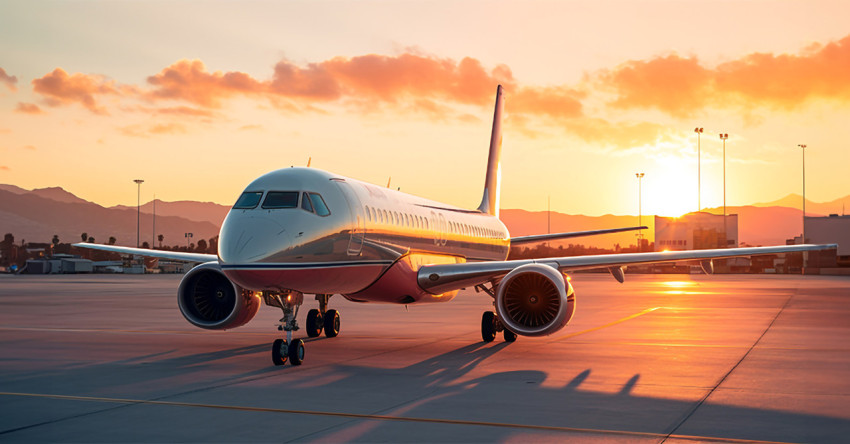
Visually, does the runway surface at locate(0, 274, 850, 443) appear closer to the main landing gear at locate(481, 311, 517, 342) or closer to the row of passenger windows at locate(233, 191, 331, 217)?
the main landing gear at locate(481, 311, 517, 342)

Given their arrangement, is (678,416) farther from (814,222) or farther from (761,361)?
(814,222)

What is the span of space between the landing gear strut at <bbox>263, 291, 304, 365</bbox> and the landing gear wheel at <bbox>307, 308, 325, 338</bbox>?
15.7 feet

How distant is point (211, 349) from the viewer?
698 inches

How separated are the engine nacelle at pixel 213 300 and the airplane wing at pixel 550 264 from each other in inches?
163

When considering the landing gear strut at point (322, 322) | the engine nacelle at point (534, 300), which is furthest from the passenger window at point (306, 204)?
the landing gear strut at point (322, 322)

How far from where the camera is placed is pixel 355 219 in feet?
54.1

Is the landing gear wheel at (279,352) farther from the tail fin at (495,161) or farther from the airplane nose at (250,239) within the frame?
the tail fin at (495,161)

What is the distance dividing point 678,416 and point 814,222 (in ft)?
397

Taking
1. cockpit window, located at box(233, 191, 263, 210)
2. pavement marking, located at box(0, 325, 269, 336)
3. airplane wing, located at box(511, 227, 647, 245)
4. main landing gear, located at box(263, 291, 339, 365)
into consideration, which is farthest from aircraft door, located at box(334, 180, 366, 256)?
airplane wing, located at box(511, 227, 647, 245)

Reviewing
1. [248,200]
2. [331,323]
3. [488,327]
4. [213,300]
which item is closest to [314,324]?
[331,323]

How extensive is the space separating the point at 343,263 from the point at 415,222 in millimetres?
4596

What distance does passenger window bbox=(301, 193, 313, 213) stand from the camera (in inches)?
596

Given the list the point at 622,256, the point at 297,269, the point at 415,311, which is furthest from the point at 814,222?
the point at 297,269

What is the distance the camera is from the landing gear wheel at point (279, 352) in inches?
584
